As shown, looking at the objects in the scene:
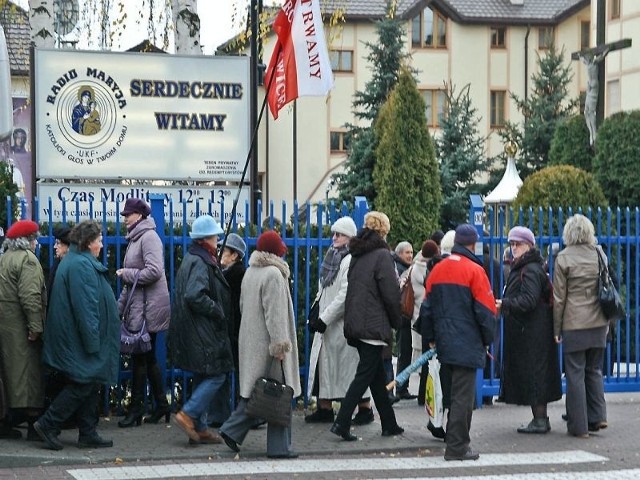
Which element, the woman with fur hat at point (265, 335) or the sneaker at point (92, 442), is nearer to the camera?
the woman with fur hat at point (265, 335)

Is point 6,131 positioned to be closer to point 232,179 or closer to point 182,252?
point 182,252

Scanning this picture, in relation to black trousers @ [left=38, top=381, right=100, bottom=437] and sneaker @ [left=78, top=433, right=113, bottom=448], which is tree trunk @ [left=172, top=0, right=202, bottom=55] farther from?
sneaker @ [left=78, top=433, right=113, bottom=448]

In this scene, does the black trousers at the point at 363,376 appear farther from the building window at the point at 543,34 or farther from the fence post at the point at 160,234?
the building window at the point at 543,34

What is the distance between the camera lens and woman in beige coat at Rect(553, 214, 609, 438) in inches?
468

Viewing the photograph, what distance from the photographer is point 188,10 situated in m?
16.6

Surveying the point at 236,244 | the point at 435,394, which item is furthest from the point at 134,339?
the point at 435,394

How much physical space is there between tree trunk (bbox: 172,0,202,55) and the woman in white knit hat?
5347 mm

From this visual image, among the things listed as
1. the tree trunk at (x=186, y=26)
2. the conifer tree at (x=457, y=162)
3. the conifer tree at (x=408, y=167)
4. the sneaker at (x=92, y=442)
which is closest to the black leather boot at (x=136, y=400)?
the sneaker at (x=92, y=442)

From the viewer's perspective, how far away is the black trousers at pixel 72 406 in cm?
1068

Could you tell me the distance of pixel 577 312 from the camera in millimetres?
11859

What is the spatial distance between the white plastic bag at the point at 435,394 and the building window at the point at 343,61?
47468 mm

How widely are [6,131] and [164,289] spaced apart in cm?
241

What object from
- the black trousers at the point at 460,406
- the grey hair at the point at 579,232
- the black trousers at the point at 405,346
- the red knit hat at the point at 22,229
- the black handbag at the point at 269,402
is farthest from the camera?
the black trousers at the point at 405,346

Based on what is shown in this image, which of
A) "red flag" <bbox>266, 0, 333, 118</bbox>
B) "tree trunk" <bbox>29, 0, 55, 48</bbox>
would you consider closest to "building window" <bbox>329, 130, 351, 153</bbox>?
"tree trunk" <bbox>29, 0, 55, 48</bbox>
